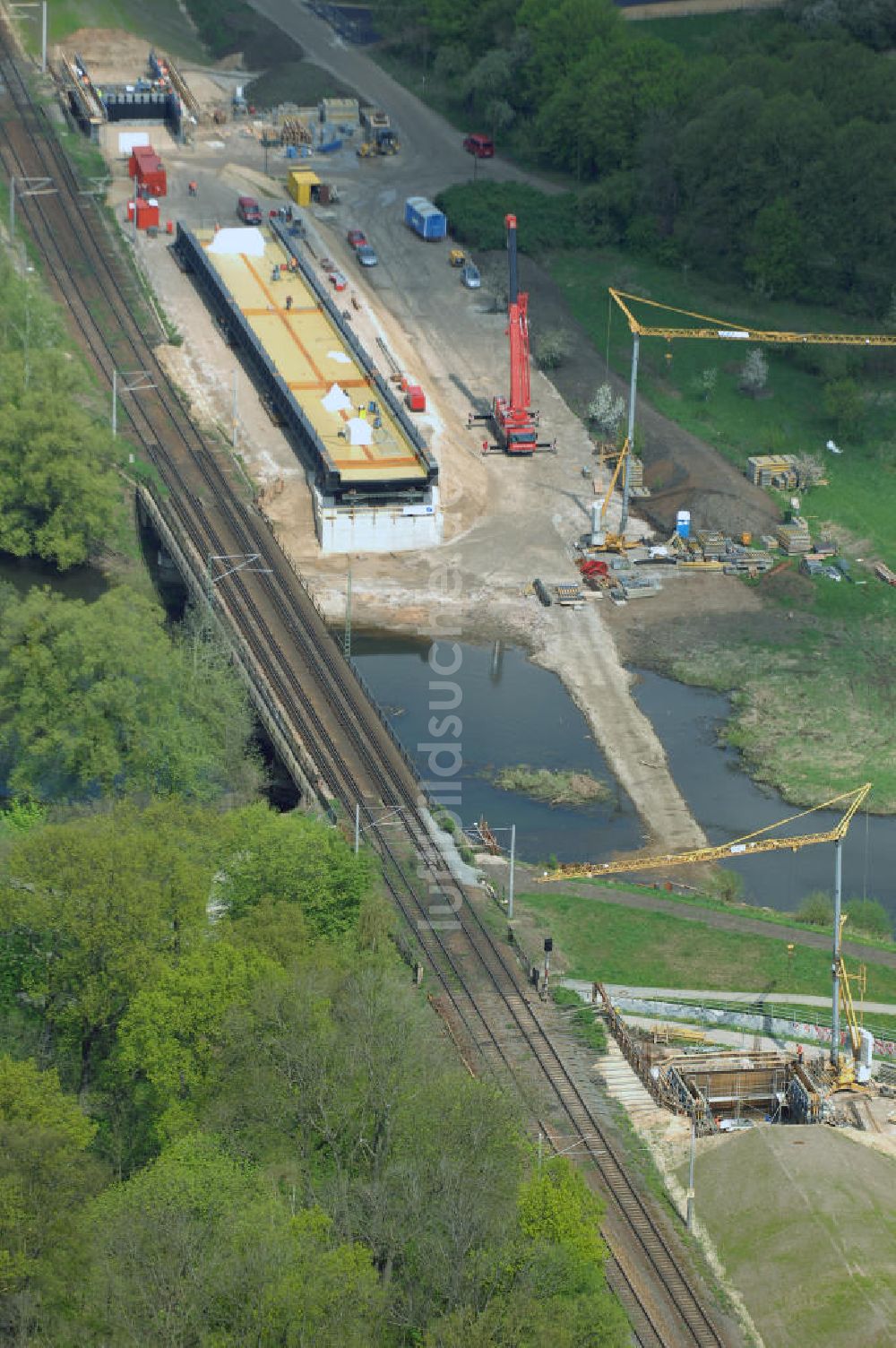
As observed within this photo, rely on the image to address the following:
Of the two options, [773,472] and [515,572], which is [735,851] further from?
[773,472]

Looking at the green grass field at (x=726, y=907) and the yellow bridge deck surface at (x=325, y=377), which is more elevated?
the yellow bridge deck surface at (x=325, y=377)

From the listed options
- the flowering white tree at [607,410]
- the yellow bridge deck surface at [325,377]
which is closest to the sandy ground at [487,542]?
the flowering white tree at [607,410]

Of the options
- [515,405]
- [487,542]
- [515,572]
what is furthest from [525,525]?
[515,405]

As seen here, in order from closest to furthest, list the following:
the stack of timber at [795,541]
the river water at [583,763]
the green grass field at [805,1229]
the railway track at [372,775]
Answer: the green grass field at [805,1229] → the railway track at [372,775] → the river water at [583,763] → the stack of timber at [795,541]

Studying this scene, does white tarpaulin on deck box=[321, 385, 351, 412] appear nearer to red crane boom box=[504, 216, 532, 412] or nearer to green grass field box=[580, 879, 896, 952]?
red crane boom box=[504, 216, 532, 412]

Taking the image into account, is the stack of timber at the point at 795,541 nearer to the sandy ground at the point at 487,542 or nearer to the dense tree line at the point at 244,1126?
the sandy ground at the point at 487,542

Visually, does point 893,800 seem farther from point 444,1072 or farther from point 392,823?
point 444,1072

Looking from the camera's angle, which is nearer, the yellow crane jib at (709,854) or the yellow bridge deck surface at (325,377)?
the yellow crane jib at (709,854)

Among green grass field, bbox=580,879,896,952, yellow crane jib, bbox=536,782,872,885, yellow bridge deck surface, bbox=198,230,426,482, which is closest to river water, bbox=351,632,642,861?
yellow crane jib, bbox=536,782,872,885

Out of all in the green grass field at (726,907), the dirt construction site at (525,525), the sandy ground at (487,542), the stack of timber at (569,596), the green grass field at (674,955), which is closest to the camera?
the green grass field at (674,955)
